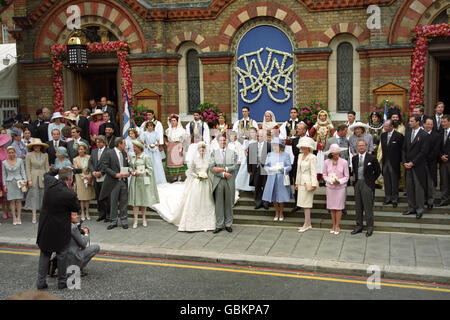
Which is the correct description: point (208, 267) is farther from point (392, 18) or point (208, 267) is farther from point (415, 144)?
point (392, 18)

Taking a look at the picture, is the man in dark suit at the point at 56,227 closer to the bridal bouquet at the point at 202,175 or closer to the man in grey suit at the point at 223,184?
the bridal bouquet at the point at 202,175

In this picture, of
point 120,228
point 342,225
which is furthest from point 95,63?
point 342,225

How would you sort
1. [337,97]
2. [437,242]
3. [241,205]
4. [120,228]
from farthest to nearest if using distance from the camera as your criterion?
[337,97] → [241,205] → [120,228] → [437,242]

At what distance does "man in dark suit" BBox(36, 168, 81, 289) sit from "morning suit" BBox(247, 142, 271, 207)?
518cm

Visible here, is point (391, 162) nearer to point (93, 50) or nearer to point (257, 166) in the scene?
point (257, 166)

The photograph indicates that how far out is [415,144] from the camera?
11.1m

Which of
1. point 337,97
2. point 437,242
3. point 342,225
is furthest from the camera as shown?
point 337,97

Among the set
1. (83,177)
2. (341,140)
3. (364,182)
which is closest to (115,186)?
(83,177)

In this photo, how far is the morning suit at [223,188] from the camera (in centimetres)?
1117

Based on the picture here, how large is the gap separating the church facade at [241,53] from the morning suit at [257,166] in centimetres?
492

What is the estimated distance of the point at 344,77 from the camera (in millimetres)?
16391

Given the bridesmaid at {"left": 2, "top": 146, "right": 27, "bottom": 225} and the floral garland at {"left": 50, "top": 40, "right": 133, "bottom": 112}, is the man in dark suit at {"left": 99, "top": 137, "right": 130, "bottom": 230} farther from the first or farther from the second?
the floral garland at {"left": 50, "top": 40, "right": 133, "bottom": 112}

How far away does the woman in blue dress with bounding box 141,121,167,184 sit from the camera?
1426cm
